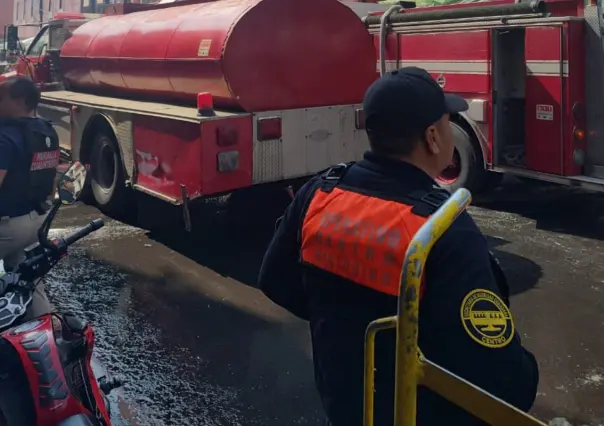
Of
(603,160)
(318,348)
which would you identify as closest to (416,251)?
(318,348)

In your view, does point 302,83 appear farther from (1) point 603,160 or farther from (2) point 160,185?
(1) point 603,160

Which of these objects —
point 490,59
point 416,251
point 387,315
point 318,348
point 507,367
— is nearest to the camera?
point 416,251

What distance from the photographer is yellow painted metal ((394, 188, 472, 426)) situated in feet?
4.77

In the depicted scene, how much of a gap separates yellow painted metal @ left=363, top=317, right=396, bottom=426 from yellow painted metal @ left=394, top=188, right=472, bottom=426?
0.32ft

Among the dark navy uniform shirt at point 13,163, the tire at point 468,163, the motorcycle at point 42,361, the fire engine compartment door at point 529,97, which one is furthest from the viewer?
the tire at point 468,163

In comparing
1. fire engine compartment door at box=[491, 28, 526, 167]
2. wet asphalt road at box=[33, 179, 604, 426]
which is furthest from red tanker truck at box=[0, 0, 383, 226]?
fire engine compartment door at box=[491, 28, 526, 167]

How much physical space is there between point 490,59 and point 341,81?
183cm

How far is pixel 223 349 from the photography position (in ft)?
15.4

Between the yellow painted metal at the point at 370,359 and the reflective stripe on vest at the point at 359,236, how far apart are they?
12 centimetres

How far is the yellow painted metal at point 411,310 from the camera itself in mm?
1453

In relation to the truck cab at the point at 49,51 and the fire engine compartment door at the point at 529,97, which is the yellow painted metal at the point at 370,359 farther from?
the truck cab at the point at 49,51

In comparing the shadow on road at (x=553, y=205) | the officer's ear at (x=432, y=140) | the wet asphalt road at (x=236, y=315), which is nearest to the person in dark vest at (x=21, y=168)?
the wet asphalt road at (x=236, y=315)

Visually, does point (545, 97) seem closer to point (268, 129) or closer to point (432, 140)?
point (268, 129)

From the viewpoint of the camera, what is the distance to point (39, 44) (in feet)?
35.2
